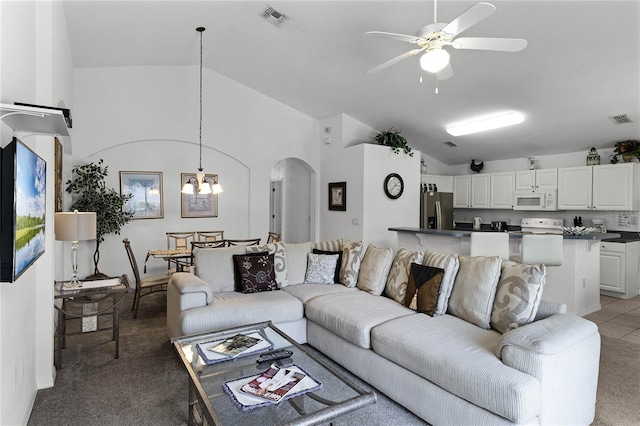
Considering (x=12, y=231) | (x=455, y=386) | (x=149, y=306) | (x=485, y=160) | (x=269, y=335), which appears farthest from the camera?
(x=485, y=160)

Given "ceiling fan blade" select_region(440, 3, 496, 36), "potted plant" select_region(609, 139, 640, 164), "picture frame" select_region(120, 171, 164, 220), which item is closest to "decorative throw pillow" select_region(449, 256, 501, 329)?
"ceiling fan blade" select_region(440, 3, 496, 36)

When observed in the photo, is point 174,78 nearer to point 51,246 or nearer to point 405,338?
point 51,246

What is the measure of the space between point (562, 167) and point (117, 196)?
7.11 meters

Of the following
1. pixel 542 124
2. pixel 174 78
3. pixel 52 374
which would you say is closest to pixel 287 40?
pixel 174 78

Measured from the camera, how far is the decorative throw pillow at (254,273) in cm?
364

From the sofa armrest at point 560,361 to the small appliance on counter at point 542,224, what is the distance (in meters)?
4.42

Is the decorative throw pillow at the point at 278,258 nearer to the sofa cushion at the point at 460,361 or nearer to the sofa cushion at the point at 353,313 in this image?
the sofa cushion at the point at 353,313

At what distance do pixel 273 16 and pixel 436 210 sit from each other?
4458 millimetres

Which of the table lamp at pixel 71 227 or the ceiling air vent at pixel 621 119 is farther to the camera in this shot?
the ceiling air vent at pixel 621 119

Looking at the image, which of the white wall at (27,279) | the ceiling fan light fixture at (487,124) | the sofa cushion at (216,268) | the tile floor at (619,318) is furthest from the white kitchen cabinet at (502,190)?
the white wall at (27,279)

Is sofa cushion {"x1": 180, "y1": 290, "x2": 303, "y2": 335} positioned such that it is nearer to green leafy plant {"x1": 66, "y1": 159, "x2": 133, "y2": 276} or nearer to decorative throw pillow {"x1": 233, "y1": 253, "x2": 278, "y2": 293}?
decorative throw pillow {"x1": 233, "y1": 253, "x2": 278, "y2": 293}

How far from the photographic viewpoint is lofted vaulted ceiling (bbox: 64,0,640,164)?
3.45m

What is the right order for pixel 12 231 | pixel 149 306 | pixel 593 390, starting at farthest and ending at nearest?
pixel 149 306, pixel 593 390, pixel 12 231

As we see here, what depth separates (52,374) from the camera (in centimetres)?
273
